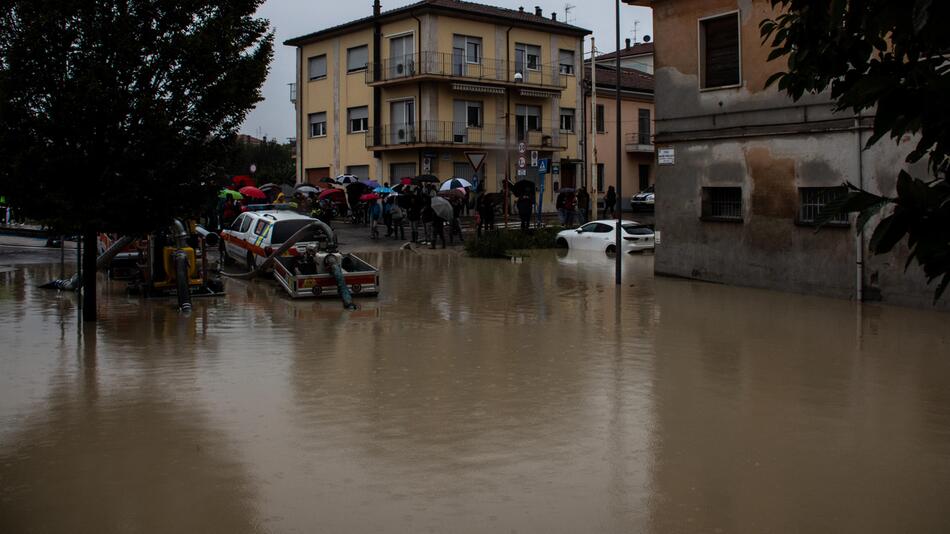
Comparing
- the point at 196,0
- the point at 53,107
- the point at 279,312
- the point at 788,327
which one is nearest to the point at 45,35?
the point at 53,107

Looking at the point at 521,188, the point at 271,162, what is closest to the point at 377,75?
the point at 521,188

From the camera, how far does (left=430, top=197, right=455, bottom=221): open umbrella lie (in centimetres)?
3039

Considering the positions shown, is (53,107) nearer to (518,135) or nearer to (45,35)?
(45,35)

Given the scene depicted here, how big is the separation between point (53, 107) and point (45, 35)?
3.33 feet

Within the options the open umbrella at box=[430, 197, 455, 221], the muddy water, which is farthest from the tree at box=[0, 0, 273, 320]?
the open umbrella at box=[430, 197, 455, 221]

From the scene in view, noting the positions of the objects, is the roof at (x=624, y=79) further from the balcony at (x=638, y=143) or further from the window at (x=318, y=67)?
the window at (x=318, y=67)

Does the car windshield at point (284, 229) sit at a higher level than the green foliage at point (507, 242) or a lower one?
higher

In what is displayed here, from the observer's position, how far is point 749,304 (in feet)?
56.7

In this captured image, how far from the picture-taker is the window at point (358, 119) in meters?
48.9

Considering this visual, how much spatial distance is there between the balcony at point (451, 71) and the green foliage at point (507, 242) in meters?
16.0

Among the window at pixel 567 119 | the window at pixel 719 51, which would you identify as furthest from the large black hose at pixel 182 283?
the window at pixel 567 119

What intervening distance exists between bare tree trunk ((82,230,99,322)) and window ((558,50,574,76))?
38.3 m

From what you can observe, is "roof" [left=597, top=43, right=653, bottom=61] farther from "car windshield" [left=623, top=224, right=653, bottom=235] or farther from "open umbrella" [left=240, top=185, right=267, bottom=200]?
"open umbrella" [left=240, top=185, right=267, bottom=200]

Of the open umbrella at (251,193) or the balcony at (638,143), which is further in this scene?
the balcony at (638,143)
